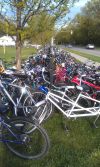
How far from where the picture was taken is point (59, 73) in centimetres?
1023

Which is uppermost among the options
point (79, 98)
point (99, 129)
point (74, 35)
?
point (79, 98)

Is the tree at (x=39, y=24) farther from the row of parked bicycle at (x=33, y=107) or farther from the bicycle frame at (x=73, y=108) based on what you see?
the bicycle frame at (x=73, y=108)

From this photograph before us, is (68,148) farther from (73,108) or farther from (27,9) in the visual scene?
(27,9)

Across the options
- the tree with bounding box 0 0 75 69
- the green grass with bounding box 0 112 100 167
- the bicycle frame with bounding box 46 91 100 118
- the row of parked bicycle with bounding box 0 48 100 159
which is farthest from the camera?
the tree with bounding box 0 0 75 69

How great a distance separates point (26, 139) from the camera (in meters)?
5.43

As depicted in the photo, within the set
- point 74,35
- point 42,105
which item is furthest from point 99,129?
point 74,35

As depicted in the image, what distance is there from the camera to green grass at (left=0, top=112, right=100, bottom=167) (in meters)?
5.29

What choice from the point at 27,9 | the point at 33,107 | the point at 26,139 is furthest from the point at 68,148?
the point at 27,9

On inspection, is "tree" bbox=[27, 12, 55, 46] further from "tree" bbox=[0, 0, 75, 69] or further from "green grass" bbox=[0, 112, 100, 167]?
"green grass" bbox=[0, 112, 100, 167]

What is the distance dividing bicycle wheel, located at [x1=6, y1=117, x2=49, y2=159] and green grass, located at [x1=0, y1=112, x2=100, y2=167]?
0.10 meters

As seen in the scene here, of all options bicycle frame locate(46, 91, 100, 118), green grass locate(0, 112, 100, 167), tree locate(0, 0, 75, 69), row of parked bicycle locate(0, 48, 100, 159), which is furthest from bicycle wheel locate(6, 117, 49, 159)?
tree locate(0, 0, 75, 69)

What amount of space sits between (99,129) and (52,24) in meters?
5.17

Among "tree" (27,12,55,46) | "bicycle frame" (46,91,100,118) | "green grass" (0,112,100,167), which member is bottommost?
"green grass" (0,112,100,167)

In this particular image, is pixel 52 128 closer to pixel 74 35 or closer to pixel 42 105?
pixel 42 105
